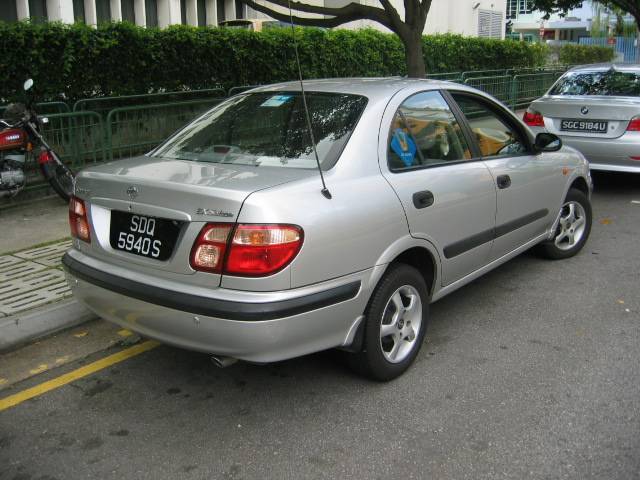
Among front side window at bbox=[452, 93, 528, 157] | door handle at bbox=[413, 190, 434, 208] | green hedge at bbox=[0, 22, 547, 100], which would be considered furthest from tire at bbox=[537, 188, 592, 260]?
green hedge at bbox=[0, 22, 547, 100]

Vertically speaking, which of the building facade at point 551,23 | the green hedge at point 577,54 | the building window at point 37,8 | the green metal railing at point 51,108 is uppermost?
the building facade at point 551,23

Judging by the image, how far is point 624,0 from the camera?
61.2 feet

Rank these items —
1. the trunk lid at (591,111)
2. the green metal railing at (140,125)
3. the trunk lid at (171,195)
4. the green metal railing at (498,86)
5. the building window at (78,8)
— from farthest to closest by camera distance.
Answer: the building window at (78,8) → the green metal railing at (498,86) → the green metal railing at (140,125) → the trunk lid at (591,111) → the trunk lid at (171,195)

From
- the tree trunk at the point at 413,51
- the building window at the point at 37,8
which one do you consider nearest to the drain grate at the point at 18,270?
the tree trunk at the point at 413,51

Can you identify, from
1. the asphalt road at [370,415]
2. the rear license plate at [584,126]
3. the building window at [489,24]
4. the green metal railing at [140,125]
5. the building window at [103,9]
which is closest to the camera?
the asphalt road at [370,415]

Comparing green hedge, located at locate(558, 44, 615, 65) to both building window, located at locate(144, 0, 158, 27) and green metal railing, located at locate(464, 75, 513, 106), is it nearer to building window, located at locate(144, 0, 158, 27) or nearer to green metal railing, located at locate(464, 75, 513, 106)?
green metal railing, located at locate(464, 75, 513, 106)

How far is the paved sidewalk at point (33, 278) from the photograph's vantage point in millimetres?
4516

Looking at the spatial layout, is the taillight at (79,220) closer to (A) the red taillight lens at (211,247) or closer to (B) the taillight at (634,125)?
(A) the red taillight lens at (211,247)

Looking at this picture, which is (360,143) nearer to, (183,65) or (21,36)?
(21,36)

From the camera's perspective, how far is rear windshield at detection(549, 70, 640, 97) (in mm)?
8531

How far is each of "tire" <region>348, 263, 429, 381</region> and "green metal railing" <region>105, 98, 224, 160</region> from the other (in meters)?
5.11

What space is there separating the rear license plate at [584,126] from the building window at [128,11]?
580 inches

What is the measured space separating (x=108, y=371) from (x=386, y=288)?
1.74m

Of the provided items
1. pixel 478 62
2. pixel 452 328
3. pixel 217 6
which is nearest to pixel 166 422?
pixel 452 328
